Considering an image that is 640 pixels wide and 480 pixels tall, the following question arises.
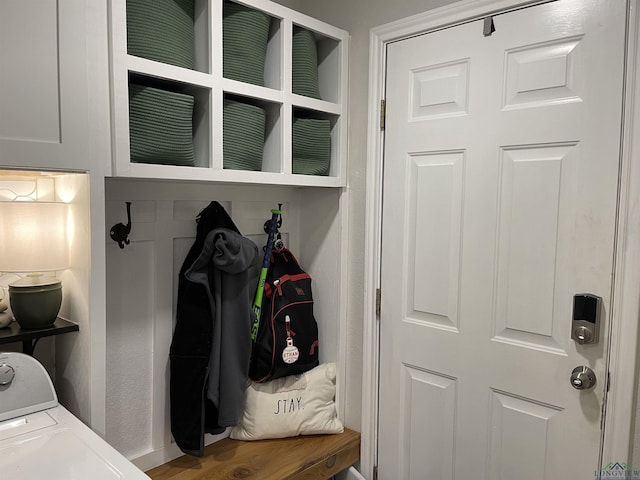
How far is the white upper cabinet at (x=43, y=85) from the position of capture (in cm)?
115

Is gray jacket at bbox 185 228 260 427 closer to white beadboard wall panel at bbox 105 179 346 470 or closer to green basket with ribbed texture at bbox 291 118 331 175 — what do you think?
white beadboard wall panel at bbox 105 179 346 470

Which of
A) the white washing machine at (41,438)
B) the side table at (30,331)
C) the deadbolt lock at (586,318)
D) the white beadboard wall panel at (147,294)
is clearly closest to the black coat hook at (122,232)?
the white beadboard wall panel at (147,294)

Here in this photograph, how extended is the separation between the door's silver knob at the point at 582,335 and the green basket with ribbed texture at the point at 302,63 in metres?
1.24

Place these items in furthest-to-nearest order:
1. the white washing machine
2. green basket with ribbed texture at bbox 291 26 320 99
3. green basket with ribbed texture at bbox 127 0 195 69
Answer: green basket with ribbed texture at bbox 291 26 320 99
green basket with ribbed texture at bbox 127 0 195 69
the white washing machine

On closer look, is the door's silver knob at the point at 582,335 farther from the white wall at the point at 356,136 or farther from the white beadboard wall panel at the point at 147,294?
the white beadboard wall panel at the point at 147,294

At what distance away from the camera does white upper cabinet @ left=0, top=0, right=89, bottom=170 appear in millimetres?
1153

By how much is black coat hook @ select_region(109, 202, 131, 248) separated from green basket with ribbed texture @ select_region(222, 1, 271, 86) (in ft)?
1.90

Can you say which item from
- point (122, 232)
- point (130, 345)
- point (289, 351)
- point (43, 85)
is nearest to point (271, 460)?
point (289, 351)

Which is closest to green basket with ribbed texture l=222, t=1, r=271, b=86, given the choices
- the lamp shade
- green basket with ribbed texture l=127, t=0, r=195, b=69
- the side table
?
green basket with ribbed texture l=127, t=0, r=195, b=69

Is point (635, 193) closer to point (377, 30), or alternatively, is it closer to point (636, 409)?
point (636, 409)

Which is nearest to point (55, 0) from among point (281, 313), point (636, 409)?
point (281, 313)

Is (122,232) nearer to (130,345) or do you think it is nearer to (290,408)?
(130,345)

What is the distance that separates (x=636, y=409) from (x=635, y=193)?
62 cm

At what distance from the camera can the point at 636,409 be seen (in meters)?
1.43
